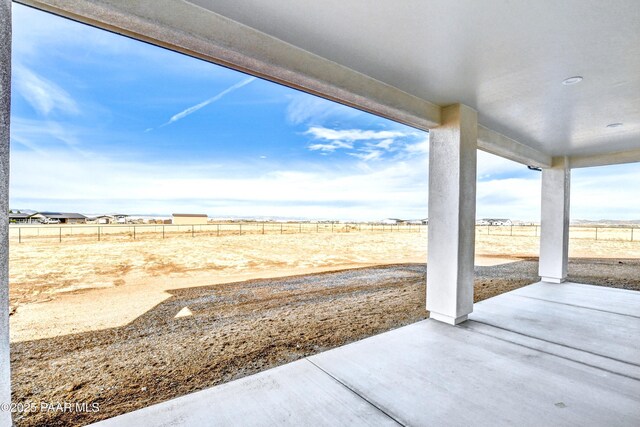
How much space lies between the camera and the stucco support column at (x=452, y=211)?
3.10m

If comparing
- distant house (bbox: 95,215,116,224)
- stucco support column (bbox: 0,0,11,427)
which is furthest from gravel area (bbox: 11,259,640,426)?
distant house (bbox: 95,215,116,224)

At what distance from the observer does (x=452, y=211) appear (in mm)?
3121

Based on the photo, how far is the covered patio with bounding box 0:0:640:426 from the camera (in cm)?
159

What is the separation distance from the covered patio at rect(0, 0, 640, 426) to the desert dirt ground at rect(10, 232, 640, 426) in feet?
2.46

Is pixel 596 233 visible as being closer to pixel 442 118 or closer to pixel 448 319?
pixel 448 319

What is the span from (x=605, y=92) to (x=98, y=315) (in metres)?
7.40

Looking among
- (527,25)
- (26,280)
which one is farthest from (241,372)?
(26,280)

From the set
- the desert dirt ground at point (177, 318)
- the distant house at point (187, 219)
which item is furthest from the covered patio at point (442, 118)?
the distant house at point (187, 219)

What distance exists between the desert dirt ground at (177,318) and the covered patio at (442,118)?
750 mm

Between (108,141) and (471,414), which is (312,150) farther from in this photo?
(471,414)

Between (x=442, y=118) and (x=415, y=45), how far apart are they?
1.50 m

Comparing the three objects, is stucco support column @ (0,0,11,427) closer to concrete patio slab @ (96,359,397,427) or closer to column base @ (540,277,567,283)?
concrete patio slab @ (96,359,397,427)

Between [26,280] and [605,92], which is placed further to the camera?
[26,280]

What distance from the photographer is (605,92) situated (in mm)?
2652
